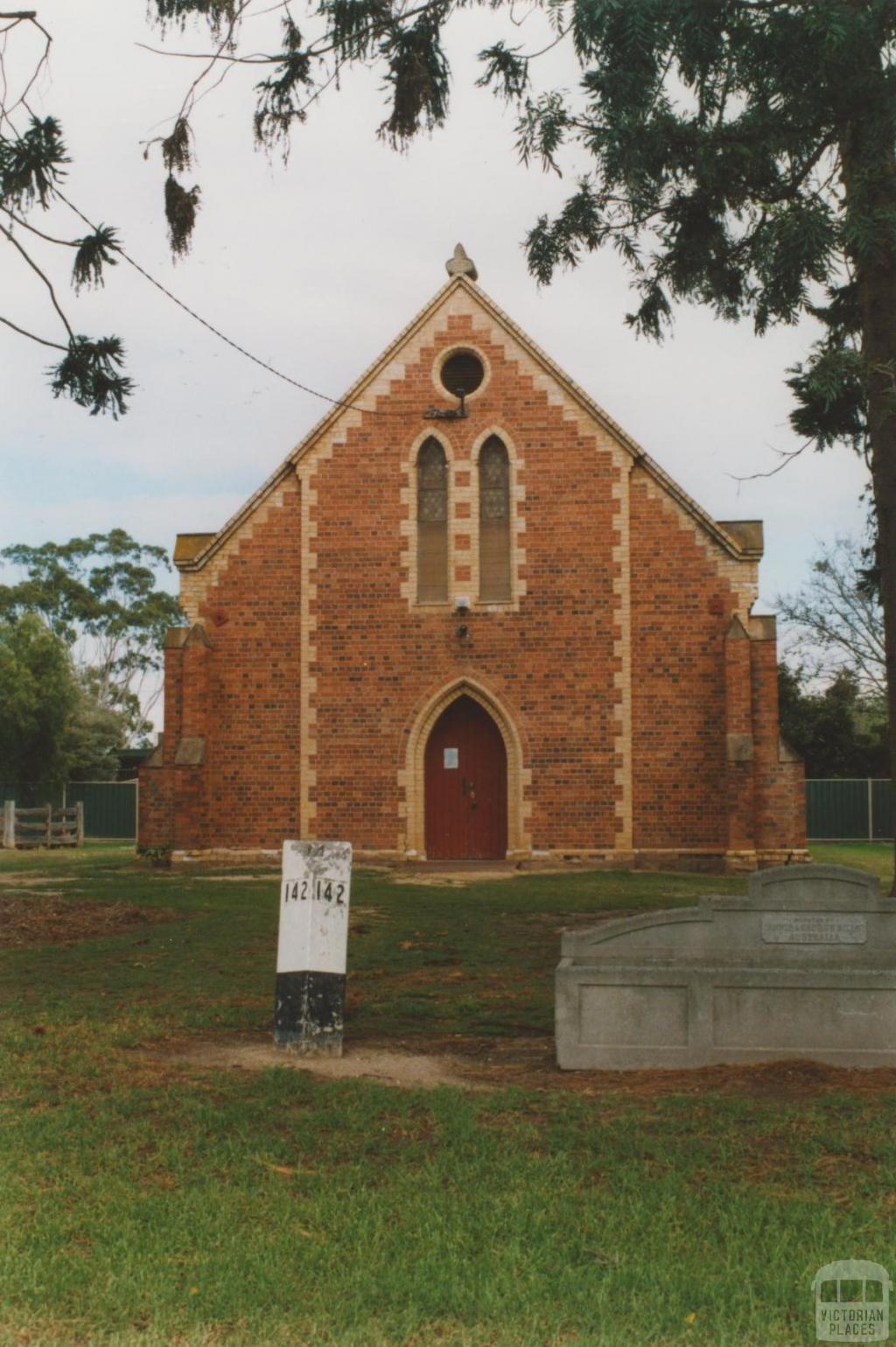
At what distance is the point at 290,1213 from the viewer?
533cm

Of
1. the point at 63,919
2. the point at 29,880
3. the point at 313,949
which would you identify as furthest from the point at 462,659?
the point at 313,949

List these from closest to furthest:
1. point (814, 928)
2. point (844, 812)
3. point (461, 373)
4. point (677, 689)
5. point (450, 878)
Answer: point (814, 928) → point (450, 878) → point (677, 689) → point (461, 373) → point (844, 812)

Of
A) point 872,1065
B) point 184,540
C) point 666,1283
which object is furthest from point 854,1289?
point 184,540

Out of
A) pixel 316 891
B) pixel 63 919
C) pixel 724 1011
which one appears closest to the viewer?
pixel 724 1011

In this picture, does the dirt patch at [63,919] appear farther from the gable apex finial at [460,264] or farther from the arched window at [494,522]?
the gable apex finial at [460,264]

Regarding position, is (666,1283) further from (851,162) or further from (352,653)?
(352,653)

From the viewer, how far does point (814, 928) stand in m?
8.88

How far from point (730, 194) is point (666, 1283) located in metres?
9.83

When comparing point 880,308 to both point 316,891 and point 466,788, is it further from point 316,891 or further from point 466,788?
point 466,788

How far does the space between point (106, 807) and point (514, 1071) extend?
3580cm
